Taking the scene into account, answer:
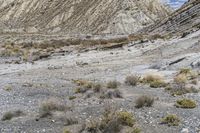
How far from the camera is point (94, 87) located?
2461 cm

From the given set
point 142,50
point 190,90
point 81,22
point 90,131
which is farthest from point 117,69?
point 81,22

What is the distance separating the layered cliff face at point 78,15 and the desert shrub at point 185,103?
320ft

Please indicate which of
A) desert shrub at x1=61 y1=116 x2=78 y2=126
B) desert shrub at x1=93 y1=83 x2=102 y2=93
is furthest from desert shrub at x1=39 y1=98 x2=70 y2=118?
desert shrub at x1=93 y1=83 x2=102 y2=93

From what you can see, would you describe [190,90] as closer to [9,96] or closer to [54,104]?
[54,104]

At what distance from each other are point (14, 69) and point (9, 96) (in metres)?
18.9

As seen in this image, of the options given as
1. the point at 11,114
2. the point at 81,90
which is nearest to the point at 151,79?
the point at 81,90

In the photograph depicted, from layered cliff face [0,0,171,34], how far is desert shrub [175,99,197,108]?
97685 mm

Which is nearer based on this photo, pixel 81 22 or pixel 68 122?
pixel 68 122

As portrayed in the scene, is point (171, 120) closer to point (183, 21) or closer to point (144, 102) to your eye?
point (144, 102)

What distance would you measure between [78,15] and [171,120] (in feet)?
362

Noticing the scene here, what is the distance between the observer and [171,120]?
1698 centimetres

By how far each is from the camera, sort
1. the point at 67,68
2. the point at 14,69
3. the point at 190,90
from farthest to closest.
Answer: the point at 14,69 → the point at 67,68 → the point at 190,90

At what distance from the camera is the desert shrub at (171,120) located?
1675 centimetres

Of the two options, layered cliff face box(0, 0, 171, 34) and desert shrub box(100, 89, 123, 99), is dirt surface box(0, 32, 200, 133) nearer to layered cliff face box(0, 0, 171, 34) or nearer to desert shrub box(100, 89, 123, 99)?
desert shrub box(100, 89, 123, 99)
